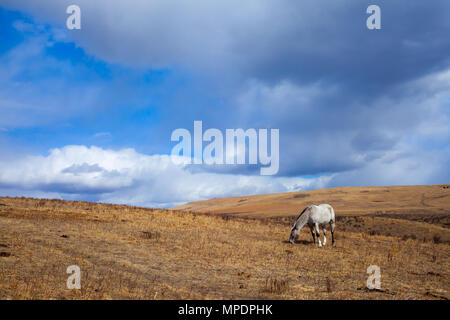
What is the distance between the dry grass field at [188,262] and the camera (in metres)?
11.0

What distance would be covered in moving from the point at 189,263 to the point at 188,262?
21cm

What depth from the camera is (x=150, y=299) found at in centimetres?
966

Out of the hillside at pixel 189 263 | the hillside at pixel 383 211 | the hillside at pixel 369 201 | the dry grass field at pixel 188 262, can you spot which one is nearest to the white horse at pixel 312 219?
the hillside at pixel 189 263

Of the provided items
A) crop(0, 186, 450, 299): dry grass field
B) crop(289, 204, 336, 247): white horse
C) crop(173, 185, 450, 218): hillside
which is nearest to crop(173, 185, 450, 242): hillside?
crop(173, 185, 450, 218): hillside

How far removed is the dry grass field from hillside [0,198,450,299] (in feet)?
0.12

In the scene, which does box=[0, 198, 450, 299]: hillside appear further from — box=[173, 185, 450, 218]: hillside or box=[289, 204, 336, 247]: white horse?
box=[173, 185, 450, 218]: hillside

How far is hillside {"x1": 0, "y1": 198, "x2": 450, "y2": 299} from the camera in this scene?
1098 cm

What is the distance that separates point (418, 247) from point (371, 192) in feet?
Result: 358

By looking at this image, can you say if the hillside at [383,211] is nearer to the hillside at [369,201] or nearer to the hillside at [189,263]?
the hillside at [369,201]

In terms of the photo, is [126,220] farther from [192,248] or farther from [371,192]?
[371,192]

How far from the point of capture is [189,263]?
1559 centimetres

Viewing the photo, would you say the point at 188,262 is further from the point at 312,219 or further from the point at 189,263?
the point at 312,219

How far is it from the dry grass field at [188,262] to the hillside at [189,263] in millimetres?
38
